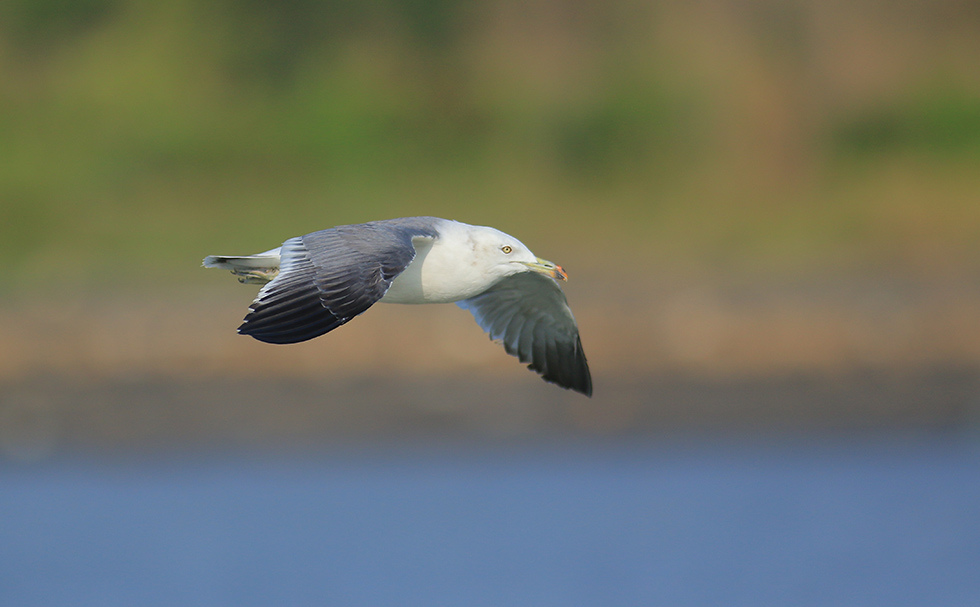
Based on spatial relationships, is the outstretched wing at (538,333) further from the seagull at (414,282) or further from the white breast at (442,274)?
the white breast at (442,274)

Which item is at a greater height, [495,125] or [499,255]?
[495,125]

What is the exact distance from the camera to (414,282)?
6.60 m

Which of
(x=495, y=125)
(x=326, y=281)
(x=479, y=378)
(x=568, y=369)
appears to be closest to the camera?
(x=326, y=281)

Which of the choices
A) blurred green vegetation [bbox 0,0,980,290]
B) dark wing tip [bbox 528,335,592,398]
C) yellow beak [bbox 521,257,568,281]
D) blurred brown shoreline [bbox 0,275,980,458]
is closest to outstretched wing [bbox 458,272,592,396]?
dark wing tip [bbox 528,335,592,398]

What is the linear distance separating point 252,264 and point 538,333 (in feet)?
6.17

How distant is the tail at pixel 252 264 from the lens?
659 centimetres

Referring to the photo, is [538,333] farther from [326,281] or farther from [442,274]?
[326,281]

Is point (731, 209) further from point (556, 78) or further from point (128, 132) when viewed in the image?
point (128, 132)

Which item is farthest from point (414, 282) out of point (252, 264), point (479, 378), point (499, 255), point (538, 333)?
point (479, 378)

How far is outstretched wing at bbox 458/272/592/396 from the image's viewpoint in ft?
25.2

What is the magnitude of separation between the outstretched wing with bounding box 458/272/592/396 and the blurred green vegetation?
13435 mm

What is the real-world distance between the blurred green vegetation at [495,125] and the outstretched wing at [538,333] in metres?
13.4

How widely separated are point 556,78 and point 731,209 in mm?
4816

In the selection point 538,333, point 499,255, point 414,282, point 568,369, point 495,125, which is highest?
point 495,125
